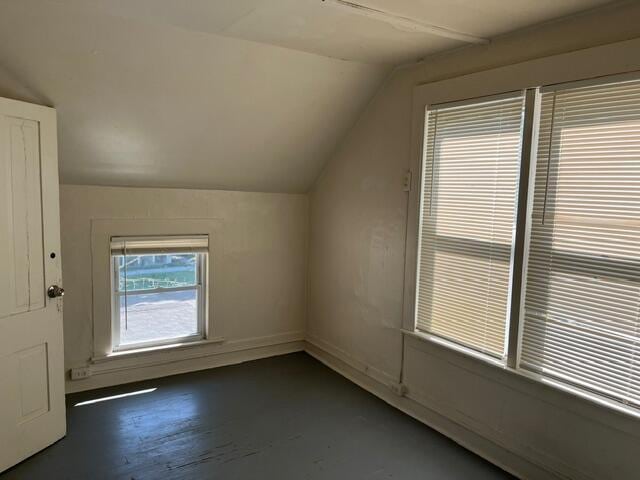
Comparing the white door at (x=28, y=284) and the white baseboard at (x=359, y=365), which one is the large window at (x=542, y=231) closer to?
the white baseboard at (x=359, y=365)

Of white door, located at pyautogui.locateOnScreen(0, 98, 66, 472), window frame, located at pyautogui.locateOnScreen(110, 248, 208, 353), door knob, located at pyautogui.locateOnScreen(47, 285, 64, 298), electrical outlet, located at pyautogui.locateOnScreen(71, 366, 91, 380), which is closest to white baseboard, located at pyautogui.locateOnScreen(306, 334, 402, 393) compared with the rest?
window frame, located at pyautogui.locateOnScreen(110, 248, 208, 353)

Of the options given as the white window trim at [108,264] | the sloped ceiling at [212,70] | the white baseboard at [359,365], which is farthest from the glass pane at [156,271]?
the white baseboard at [359,365]

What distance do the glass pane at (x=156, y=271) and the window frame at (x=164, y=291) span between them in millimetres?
26

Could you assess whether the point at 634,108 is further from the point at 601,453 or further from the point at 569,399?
the point at 601,453

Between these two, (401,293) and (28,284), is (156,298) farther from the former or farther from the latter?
(401,293)

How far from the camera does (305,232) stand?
4.43 m

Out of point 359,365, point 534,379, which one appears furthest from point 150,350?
point 534,379

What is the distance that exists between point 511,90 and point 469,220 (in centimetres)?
77

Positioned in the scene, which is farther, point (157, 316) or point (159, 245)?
point (157, 316)

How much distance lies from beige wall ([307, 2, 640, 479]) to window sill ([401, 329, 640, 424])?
0.04 meters

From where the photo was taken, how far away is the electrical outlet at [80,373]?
3.40m

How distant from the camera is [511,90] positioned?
248 cm

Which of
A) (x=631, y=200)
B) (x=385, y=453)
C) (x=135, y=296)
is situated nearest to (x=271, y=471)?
(x=385, y=453)

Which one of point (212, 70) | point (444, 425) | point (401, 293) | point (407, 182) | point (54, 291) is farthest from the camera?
point (401, 293)
